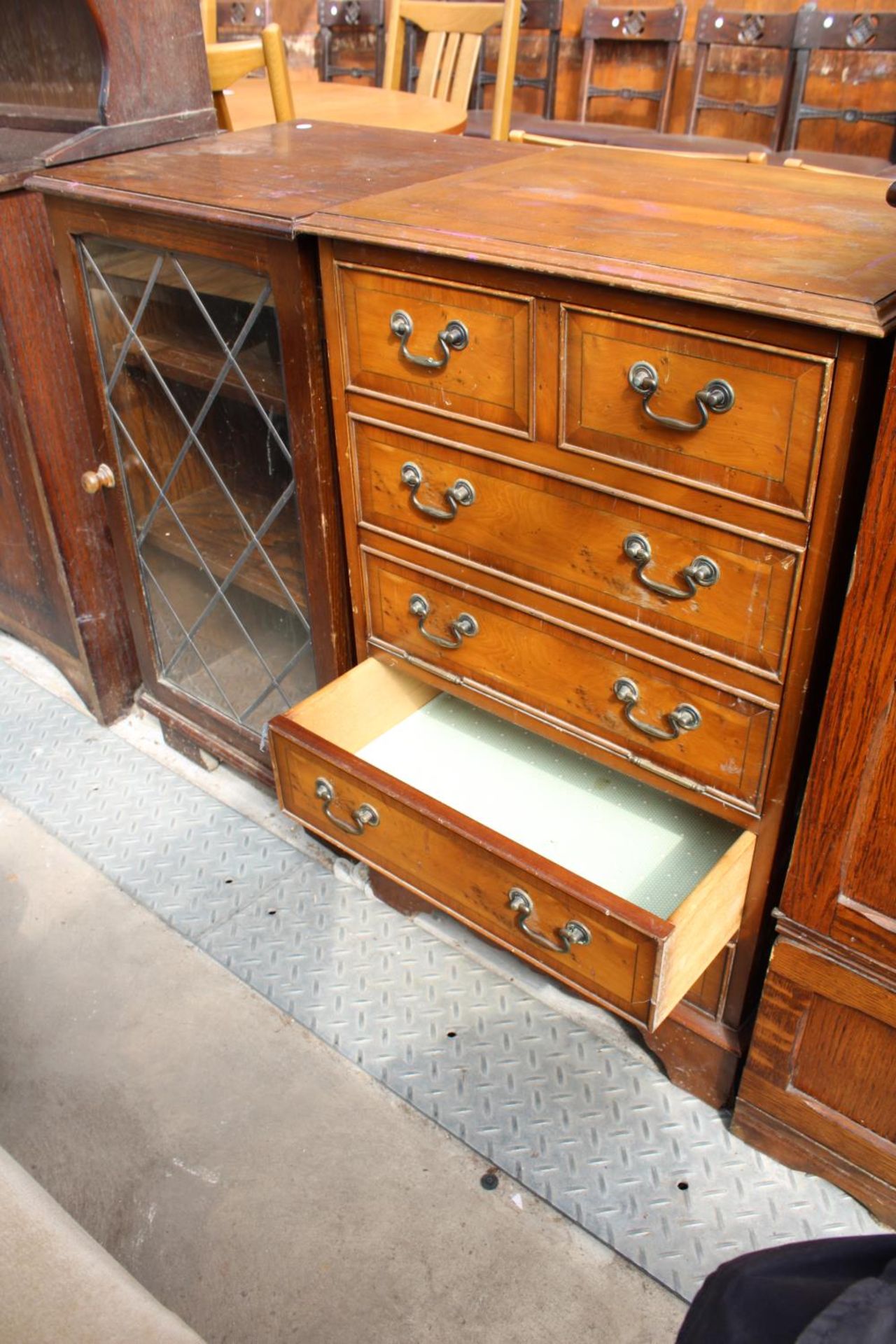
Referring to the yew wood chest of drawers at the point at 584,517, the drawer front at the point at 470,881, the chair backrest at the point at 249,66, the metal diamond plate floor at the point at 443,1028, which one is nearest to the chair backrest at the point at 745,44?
the chair backrest at the point at 249,66


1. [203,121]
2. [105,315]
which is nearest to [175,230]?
[105,315]

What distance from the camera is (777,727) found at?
1.24m

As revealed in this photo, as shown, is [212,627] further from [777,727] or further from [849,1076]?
[849,1076]

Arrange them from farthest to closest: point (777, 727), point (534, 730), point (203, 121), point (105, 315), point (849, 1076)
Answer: point (203, 121)
point (105, 315)
point (534, 730)
point (849, 1076)
point (777, 727)

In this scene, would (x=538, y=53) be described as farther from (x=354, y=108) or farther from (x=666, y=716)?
(x=666, y=716)

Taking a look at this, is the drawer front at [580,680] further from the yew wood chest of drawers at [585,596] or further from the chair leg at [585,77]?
the chair leg at [585,77]

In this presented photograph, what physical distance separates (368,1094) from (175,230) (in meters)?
1.32

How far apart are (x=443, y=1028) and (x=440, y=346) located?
1.05 metres

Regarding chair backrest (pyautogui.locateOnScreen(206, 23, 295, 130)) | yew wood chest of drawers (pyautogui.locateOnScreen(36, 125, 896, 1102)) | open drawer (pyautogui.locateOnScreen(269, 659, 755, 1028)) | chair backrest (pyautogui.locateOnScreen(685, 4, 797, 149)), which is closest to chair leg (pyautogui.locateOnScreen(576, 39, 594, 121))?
chair backrest (pyautogui.locateOnScreen(685, 4, 797, 149))

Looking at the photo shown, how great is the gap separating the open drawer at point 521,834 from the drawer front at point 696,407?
0.46 meters

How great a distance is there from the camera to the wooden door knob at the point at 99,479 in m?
1.98

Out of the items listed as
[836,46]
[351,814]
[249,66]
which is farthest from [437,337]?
[836,46]

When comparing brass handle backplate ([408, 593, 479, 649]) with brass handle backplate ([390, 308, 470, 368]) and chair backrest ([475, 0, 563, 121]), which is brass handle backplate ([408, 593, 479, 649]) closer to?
brass handle backplate ([390, 308, 470, 368])

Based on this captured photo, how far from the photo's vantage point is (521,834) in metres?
1.56
